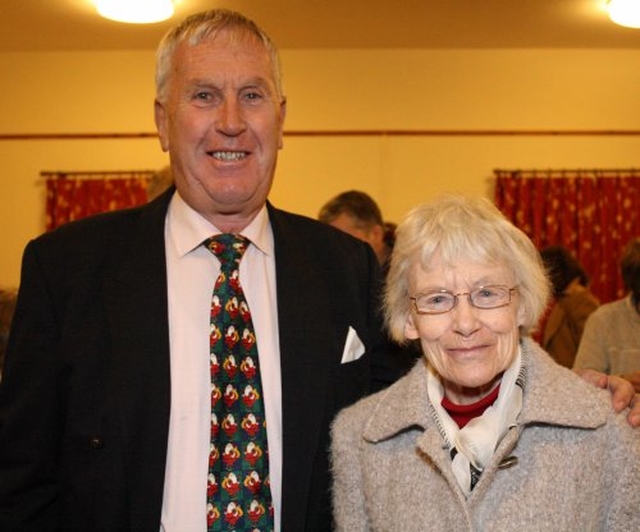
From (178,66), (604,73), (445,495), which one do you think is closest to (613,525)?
(445,495)

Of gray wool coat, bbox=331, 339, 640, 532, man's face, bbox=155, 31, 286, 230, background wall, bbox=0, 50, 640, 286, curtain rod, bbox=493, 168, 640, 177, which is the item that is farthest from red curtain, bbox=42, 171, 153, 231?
gray wool coat, bbox=331, 339, 640, 532

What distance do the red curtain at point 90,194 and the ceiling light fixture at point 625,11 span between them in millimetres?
3526

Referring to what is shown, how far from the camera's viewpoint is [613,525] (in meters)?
1.53

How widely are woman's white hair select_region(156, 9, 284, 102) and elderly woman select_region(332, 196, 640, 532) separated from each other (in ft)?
1.83

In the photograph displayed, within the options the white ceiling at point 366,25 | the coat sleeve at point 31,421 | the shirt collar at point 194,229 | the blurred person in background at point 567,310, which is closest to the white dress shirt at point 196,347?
the shirt collar at point 194,229

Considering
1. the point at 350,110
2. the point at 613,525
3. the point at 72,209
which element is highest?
the point at 350,110

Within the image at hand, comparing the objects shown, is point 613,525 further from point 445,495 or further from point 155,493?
point 155,493

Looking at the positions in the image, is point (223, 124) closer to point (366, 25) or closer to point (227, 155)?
point (227, 155)

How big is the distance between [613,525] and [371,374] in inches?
27.6

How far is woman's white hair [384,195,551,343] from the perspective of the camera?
5.26ft

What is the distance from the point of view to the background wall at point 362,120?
6363mm

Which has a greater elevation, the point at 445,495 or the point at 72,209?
the point at 72,209

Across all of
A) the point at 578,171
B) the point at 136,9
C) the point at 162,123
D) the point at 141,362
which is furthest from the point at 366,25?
the point at 141,362

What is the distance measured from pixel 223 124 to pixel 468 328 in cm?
71
